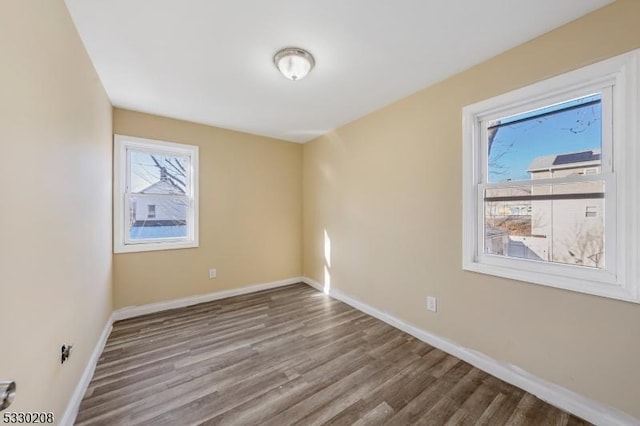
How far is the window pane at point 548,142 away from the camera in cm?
157

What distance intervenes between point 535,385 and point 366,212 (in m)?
2.00

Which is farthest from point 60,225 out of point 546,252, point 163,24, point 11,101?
point 546,252

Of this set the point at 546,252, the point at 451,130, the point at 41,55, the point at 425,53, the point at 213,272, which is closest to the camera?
the point at 41,55

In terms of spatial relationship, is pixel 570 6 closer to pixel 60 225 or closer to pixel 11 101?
pixel 11 101

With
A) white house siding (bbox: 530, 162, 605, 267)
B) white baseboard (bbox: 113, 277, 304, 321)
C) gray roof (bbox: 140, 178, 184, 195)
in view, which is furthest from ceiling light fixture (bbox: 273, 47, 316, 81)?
white baseboard (bbox: 113, 277, 304, 321)

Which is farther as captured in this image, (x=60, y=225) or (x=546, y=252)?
(x=546, y=252)

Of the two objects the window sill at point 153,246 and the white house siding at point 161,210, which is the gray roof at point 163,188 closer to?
the white house siding at point 161,210

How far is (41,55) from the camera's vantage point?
1.16 meters

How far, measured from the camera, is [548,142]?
175 centimetres

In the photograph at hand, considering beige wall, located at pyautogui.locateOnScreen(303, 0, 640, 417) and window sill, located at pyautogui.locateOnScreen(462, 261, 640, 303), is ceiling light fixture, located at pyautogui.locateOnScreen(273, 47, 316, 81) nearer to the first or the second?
beige wall, located at pyautogui.locateOnScreen(303, 0, 640, 417)

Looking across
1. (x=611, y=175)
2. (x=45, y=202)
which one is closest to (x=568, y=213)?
(x=611, y=175)

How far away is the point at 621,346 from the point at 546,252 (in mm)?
600

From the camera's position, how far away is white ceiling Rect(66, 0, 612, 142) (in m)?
1.46

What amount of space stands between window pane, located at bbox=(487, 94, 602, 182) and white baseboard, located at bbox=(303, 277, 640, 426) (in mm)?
1405
